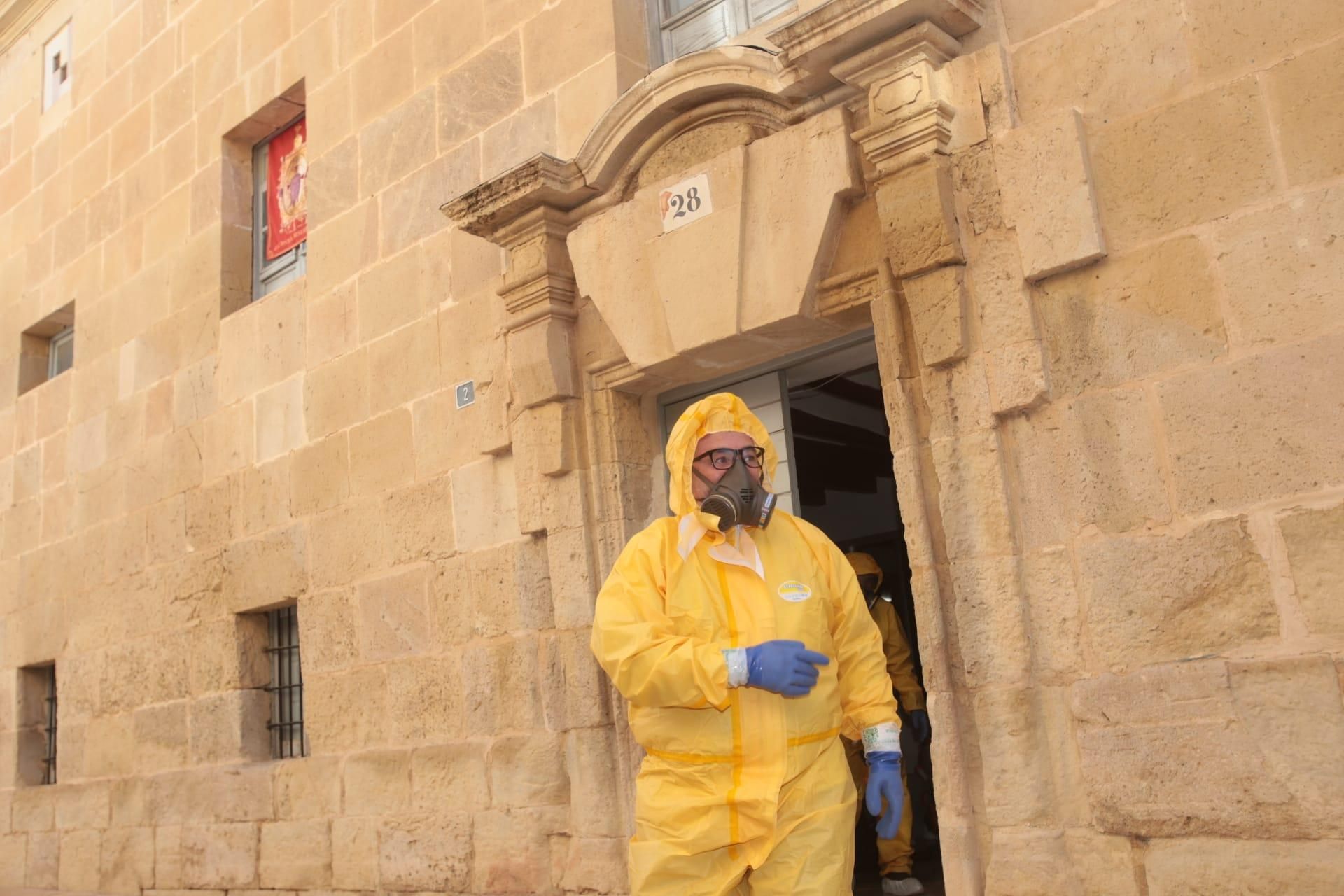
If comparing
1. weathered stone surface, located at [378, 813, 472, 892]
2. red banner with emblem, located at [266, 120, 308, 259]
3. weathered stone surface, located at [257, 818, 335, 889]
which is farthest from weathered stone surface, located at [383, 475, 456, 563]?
red banner with emblem, located at [266, 120, 308, 259]

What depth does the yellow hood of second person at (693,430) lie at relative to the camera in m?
3.40

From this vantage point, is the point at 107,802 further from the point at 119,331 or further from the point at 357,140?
the point at 357,140

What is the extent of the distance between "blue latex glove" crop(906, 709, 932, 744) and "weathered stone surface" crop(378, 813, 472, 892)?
2.07 metres

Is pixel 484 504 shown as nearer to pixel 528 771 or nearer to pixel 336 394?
pixel 528 771

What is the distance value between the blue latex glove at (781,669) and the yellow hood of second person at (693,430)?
530 millimetres

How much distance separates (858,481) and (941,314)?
181 inches

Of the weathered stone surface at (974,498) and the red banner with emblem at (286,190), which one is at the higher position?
the red banner with emblem at (286,190)

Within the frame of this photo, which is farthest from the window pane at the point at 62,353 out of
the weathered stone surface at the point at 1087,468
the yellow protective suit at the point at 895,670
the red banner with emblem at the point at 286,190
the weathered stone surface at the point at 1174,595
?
the weathered stone surface at the point at 1174,595

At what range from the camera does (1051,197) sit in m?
3.78

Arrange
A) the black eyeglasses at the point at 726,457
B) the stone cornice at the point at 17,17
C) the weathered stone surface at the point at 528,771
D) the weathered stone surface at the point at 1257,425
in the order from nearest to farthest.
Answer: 1. the weathered stone surface at the point at 1257,425
2. the black eyeglasses at the point at 726,457
3. the weathered stone surface at the point at 528,771
4. the stone cornice at the point at 17,17

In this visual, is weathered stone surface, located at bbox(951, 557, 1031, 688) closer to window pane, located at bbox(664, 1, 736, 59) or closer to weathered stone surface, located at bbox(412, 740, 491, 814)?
weathered stone surface, located at bbox(412, 740, 491, 814)

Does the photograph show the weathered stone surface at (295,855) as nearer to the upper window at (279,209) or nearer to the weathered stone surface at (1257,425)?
the upper window at (279,209)

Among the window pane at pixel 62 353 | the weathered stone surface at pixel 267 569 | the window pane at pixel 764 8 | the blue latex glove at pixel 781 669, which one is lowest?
the blue latex glove at pixel 781 669

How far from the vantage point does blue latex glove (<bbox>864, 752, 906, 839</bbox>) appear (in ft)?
10.0
